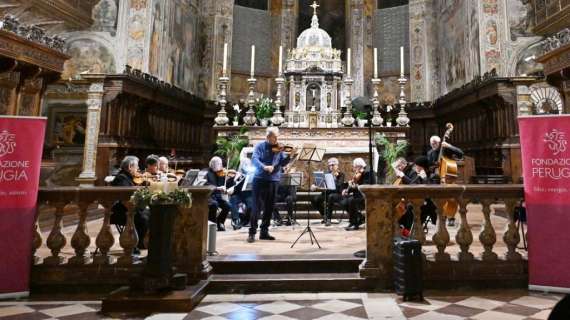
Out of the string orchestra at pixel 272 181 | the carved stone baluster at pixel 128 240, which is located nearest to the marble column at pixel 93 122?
the string orchestra at pixel 272 181

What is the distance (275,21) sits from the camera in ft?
58.8

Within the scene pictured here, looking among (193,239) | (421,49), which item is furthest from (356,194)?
(421,49)

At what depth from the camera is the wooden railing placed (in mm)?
3814

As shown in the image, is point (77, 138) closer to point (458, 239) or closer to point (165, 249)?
point (165, 249)

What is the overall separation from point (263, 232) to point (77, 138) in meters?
8.78

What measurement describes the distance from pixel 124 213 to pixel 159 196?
1.43 m

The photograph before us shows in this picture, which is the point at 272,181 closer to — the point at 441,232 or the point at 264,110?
the point at 441,232

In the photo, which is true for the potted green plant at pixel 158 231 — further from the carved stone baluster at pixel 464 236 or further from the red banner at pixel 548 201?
the red banner at pixel 548 201

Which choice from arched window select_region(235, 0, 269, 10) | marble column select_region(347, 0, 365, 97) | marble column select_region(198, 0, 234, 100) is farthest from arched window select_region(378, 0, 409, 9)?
marble column select_region(198, 0, 234, 100)

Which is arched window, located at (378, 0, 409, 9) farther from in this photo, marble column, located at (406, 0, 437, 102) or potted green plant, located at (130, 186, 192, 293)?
potted green plant, located at (130, 186, 192, 293)

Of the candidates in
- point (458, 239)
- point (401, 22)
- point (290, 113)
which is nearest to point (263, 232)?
point (458, 239)

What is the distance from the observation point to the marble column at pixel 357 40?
1678 cm

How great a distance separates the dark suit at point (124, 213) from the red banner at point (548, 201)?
4223 mm

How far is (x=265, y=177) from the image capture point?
5.29m
